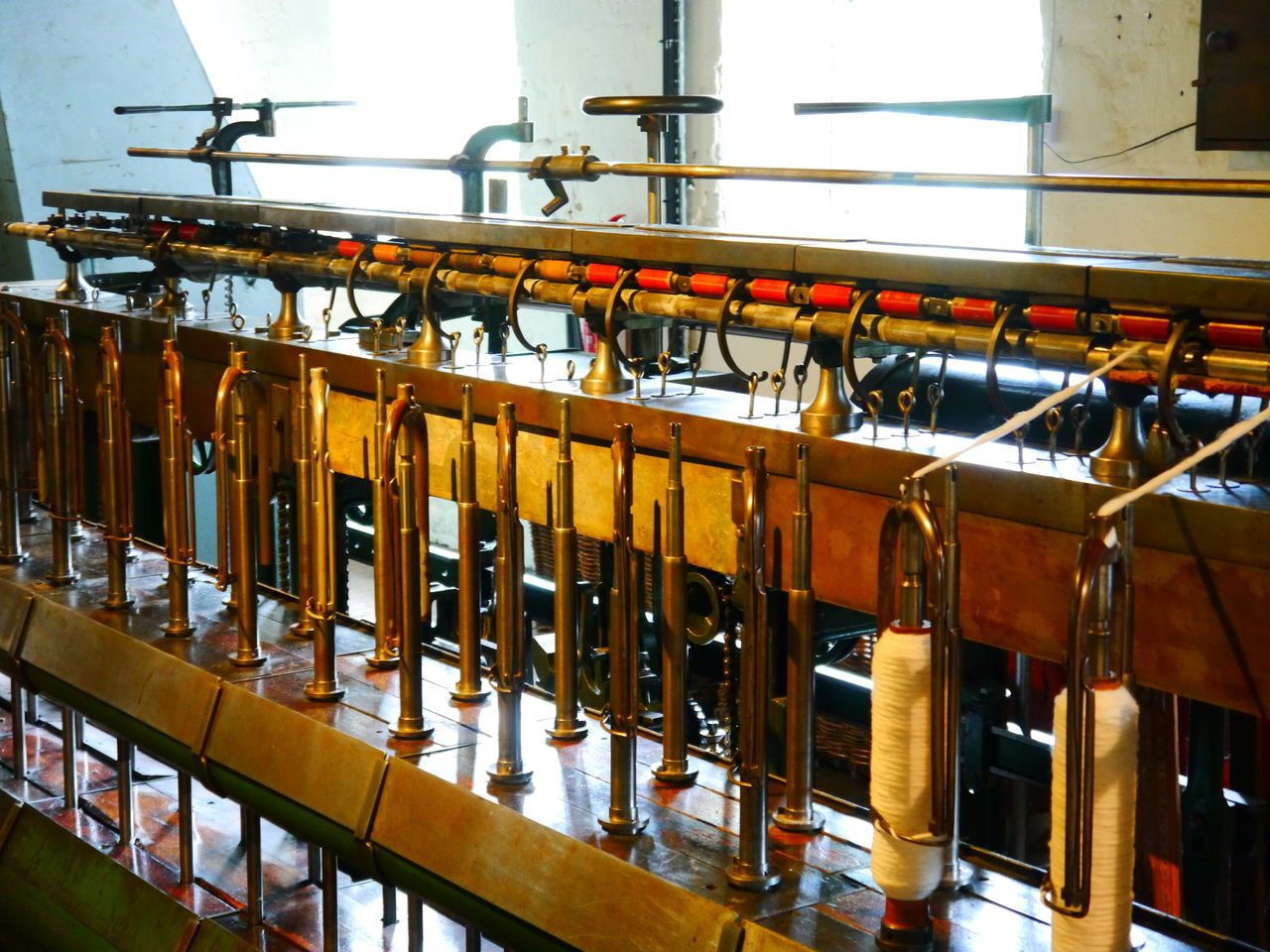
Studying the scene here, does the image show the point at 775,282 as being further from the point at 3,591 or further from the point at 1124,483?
the point at 3,591

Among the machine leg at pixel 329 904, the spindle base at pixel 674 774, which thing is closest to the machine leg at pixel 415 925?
the machine leg at pixel 329 904

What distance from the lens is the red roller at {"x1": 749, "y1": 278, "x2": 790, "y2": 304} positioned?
7.08ft

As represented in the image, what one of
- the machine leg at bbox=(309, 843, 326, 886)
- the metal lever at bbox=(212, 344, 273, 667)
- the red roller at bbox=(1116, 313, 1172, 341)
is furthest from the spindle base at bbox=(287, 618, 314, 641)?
the red roller at bbox=(1116, 313, 1172, 341)

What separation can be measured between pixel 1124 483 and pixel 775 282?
597mm

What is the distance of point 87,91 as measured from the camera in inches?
225

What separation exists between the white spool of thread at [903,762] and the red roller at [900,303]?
0.62 meters

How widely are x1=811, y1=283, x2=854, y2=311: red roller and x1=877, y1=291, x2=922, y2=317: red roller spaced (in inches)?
1.9

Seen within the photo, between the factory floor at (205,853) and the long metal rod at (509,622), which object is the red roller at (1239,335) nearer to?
the long metal rod at (509,622)

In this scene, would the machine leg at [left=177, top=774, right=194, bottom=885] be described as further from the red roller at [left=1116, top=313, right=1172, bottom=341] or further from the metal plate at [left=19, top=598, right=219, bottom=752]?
the red roller at [left=1116, top=313, right=1172, bottom=341]

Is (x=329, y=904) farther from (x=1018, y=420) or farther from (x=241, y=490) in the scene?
(x=1018, y=420)

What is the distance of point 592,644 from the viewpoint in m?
3.27

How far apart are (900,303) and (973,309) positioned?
0.35ft

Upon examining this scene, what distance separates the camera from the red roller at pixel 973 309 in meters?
1.92

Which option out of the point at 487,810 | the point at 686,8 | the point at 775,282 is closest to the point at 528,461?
the point at 775,282
